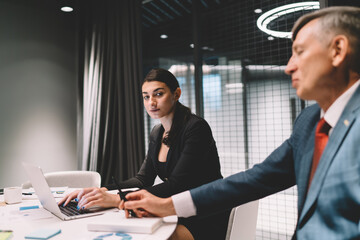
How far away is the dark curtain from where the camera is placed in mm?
3545

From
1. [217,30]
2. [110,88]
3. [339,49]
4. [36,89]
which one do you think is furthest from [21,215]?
[217,30]

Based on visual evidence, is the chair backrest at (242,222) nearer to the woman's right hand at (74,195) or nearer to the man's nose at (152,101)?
the woman's right hand at (74,195)

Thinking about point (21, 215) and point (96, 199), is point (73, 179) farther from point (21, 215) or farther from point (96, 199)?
point (96, 199)

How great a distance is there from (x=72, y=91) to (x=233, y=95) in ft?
6.94

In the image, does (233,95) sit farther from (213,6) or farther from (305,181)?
(305,181)

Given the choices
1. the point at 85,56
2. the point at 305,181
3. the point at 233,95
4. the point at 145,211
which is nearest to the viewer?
the point at 305,181

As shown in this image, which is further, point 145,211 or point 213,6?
point 213,6

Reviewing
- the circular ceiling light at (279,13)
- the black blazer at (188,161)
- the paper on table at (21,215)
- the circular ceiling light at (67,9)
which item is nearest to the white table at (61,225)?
the paper on table at (21,215)

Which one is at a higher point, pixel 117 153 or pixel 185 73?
pixel 185 73

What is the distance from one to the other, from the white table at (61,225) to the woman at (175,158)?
0.37ft

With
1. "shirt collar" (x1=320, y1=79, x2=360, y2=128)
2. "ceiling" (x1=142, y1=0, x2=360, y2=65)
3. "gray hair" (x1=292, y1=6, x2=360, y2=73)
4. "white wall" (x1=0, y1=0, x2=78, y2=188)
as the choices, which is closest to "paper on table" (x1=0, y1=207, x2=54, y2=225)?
"shirt collar" (x1=320, y1=79, x2=360, y2=128)

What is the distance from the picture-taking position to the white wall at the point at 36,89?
3.41m

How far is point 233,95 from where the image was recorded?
3.42 meters

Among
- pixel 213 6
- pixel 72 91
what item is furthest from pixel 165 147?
pixel 72 91
